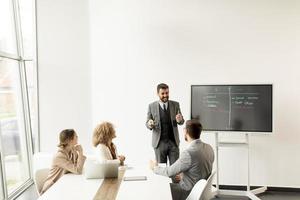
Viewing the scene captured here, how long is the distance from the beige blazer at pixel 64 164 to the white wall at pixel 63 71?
194 centimetres

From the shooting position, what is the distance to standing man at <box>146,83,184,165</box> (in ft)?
14.6

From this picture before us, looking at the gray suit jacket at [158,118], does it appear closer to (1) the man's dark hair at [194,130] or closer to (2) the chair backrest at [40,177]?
(1) the man's dark hair at [194,130]

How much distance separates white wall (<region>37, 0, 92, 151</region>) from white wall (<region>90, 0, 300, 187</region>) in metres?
0.16

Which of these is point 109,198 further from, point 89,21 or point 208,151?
point 89,21

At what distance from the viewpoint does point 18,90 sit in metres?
5.01

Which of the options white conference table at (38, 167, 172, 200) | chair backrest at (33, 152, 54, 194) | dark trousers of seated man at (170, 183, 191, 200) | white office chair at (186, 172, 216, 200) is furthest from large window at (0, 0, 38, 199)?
white office chair at (186, 172, 216, 200)

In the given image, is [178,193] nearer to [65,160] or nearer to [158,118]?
[65,160]

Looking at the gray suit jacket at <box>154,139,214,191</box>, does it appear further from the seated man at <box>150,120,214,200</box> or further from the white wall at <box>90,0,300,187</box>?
the white wall at <box>90,0,300,187</box>

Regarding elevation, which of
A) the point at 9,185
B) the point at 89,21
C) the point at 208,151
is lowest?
the point at 9,185

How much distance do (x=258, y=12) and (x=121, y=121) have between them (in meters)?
2.73

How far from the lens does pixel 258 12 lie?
5.01m

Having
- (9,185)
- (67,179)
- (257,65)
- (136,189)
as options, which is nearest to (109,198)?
(136,189)

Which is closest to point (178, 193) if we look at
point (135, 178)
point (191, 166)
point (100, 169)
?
point (191, 166)

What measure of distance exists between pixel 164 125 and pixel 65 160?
1638mm
